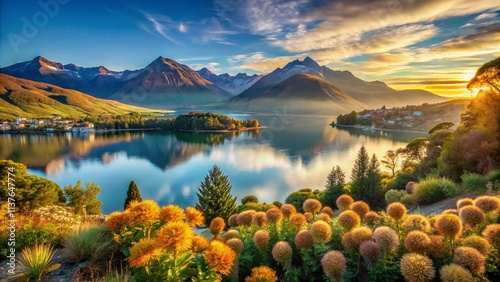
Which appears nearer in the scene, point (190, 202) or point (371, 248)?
point (371, 248)

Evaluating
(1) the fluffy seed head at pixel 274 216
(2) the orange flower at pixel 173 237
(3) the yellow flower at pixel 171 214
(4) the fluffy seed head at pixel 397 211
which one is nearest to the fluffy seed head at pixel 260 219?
(1) the fluffy seed head at pixel 274 216

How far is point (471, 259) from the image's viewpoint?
9.78 feet

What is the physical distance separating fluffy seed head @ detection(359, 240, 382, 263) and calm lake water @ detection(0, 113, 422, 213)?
34.0 meters

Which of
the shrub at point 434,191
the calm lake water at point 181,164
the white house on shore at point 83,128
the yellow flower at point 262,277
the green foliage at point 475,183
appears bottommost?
the calm lake water at point 181,164

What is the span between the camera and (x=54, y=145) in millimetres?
92125

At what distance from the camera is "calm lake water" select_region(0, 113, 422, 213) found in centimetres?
4334

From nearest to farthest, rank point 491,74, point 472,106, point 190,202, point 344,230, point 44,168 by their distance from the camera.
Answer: point 344,230 < point 491,74 < point 472,106 < point 190,202 < point 44,168

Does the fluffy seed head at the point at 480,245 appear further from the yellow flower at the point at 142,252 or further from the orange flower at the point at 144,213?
the orange flower at the point at 144,213

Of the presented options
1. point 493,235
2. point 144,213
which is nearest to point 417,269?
point 493,235

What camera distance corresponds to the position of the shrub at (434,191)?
37.4ft

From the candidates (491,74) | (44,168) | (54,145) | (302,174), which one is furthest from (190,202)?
(54,145)

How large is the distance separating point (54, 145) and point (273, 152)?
246 ft

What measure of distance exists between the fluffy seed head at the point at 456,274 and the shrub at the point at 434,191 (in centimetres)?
1041

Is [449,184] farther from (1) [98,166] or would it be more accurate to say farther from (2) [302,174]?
(1) [98,166]
